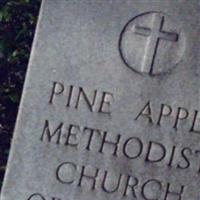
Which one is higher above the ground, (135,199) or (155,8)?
(155,8)

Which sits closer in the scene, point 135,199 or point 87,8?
point 87,8

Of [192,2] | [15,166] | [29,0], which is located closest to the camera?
[192,2]

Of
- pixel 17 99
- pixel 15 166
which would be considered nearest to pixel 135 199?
pixel 15 166

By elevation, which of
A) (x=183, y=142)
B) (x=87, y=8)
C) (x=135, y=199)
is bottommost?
(x=135, y=199)

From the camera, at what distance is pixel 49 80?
3.57 meters

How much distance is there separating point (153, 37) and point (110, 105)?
38cm

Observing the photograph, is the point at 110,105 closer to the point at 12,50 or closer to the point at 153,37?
the point at 153,37

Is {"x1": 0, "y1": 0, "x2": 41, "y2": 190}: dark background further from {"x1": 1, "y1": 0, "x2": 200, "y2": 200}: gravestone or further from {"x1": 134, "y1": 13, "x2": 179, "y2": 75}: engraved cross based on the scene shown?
{"x1": 134, "y1": 13, "x2": 179, "y2": 75}: engraved cross

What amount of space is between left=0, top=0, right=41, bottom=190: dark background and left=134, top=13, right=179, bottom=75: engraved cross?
1256 mm

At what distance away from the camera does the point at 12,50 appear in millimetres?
4633

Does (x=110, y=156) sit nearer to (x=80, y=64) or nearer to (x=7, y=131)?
(x=80, y=64)

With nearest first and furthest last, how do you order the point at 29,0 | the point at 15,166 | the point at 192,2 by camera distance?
the point at 192,2, the point at 15,166, the point at 29,0

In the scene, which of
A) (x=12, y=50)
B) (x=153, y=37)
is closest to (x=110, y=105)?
(x=153, y=37)

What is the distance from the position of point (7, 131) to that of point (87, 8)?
5.23 ft
